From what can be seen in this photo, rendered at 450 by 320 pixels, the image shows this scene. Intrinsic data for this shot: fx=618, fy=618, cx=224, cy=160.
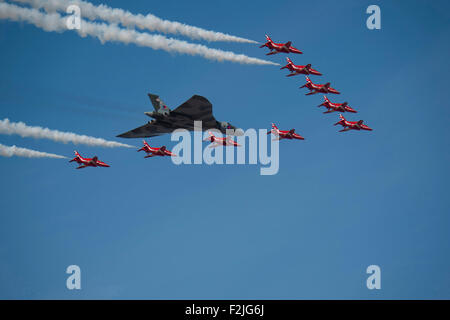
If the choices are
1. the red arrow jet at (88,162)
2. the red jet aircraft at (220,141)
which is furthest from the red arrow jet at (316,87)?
the red arrow jet at (88,162)

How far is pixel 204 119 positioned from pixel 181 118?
2.26 metres

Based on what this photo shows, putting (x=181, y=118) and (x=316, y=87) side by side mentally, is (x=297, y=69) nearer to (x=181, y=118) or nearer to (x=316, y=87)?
(x=316, y=87)

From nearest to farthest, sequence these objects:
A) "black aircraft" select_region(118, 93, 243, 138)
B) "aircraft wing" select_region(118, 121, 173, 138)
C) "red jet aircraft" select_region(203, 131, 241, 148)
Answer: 1. "black aircraft" select_region(118, 93, 243, 138)
2. "aircraft wing" select_region(118, 121, 173, 138)
3. "red jet aircraft" select_region(203, 131, 241, 148)

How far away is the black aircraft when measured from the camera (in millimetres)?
57156

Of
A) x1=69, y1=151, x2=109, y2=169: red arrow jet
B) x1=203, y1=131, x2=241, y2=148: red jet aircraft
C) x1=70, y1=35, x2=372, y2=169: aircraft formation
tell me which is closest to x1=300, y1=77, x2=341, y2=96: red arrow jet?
x1=70, y1=35, x2=372, y2=169: aircraft formation

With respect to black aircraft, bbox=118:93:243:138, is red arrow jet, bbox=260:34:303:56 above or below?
above

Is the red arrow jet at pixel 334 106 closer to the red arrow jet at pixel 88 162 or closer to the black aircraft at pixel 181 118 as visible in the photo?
the black aircraft at pixel 181 118

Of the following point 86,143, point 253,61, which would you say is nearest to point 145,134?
point 86,143

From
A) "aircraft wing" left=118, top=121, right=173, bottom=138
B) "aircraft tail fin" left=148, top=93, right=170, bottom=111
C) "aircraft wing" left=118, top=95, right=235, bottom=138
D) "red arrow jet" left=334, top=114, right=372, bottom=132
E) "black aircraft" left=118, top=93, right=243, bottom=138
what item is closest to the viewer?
"aircraft wing" left=118, top=95, right=235, bottom=138

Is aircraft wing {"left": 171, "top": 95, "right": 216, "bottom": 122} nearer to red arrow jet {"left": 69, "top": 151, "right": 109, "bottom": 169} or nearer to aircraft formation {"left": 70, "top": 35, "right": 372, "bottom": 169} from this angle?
aircraft formation {"left": 70, "top": 35, "right": 372, "bottom": 169}

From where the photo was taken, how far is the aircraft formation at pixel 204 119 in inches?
2301

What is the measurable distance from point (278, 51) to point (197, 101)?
15906 millimetres

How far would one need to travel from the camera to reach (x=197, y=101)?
56.0m
